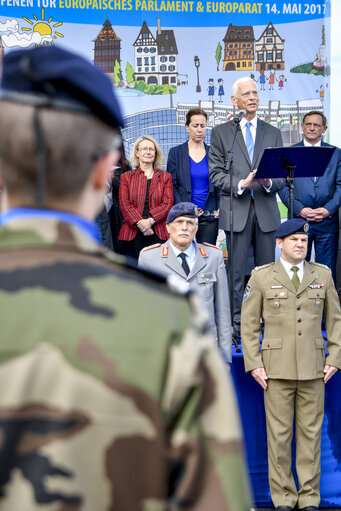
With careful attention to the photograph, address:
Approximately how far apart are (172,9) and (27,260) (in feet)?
22.7

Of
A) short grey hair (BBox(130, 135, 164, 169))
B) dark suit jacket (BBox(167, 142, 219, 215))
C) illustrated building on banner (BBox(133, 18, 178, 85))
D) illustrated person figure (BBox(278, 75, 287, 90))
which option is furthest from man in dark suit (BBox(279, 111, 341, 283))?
illustrated building on banner (BBox(133, 18, 178, 85))

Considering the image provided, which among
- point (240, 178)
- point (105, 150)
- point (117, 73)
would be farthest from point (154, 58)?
point (105, 150)

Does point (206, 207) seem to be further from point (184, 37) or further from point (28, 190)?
point (28, 190)

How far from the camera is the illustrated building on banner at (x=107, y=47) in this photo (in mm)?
7227

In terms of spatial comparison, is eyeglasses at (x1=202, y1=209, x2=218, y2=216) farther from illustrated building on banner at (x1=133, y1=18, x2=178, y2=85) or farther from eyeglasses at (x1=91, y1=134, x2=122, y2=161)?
eyeglasses at (x1=91, y1=134, x2=122, y2=161)

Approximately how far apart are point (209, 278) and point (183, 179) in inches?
65.6

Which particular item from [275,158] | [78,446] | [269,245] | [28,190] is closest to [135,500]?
[78,446]

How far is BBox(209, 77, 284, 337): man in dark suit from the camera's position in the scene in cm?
566

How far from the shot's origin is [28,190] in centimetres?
99

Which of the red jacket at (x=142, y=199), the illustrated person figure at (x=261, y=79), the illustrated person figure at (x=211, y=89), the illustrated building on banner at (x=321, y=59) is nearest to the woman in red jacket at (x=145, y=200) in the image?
the red jacket at (x=142, y=199)

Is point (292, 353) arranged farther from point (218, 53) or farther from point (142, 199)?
point (218, 53)

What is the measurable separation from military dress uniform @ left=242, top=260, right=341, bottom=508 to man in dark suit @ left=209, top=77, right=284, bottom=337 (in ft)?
2.38

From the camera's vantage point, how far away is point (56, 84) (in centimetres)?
99

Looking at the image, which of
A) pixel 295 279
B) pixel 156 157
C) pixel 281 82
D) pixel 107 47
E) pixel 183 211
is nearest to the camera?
pixel 183 211
